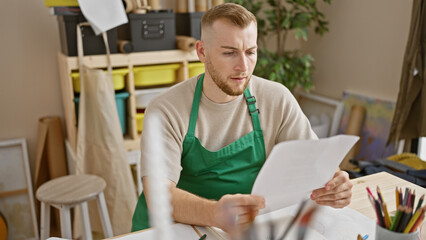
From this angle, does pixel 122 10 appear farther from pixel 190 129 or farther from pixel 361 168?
pixel 361 168

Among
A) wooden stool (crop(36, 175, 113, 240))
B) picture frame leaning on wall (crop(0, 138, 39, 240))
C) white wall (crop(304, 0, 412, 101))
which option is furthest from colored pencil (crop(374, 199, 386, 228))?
picture frame leaning on wall (crop(0, 138, 39, 240))

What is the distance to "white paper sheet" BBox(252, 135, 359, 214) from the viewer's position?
763 millimetres

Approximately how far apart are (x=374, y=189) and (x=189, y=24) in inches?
64.6

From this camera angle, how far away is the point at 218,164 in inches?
50.6

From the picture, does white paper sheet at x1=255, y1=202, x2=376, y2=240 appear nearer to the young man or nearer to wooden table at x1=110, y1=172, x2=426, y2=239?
wooden table at x1=110, y1=172, x2=426, y2=239

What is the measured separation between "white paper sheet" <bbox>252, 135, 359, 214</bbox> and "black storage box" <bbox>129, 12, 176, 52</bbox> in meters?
1.60

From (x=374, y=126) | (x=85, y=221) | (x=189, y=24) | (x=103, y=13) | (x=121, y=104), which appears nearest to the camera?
(x=85, y=221)

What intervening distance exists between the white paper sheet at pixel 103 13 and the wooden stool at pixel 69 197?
0.82 meters

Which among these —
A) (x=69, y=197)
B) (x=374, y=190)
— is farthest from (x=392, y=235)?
(x=69, y=197)

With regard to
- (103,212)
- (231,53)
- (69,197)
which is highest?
(231,53)

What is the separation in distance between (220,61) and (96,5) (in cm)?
118

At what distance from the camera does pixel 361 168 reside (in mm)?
2189

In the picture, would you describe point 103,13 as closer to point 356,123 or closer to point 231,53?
point 231,53

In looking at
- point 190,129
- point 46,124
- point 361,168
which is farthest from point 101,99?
point 361,168
